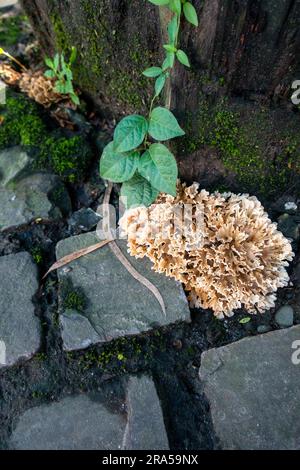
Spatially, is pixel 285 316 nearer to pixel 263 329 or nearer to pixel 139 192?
pixel 263 329

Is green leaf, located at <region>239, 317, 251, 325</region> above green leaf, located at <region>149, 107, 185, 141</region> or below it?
below

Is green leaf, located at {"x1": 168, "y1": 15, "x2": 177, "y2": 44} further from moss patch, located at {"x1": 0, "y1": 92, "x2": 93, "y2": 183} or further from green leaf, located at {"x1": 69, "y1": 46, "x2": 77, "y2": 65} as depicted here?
moss patch, located at {"x1": 0, "y1": 92, "x2": 93, "y2": 183}

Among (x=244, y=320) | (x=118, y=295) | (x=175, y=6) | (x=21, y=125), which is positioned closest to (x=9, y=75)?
(x=21, y=125)

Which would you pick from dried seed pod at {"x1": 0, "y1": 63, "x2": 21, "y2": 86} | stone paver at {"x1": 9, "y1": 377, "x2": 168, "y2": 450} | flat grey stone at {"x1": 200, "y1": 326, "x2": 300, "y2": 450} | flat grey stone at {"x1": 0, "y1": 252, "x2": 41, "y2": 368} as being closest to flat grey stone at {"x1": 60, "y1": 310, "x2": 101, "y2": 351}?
flat grey stone at {"x1": 0, "y1": 252, "x2": 41, "y2": 368}

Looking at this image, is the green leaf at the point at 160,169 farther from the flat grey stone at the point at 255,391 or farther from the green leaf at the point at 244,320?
the flat grey stone at the point at 255,391
